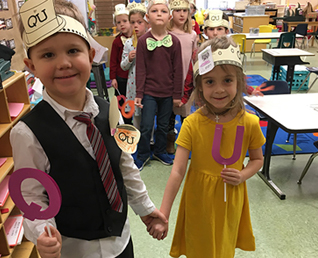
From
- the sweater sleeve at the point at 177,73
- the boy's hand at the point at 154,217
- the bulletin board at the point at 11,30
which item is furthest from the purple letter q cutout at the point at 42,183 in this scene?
the sweater sleeve at the point at 177,73

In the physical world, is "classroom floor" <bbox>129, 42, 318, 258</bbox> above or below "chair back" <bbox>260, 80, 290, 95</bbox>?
below

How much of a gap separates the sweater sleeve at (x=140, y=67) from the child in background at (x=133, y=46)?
0.23 metres

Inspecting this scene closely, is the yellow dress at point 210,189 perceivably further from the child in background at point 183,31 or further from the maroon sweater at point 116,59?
the maroon sweater at point 116,59

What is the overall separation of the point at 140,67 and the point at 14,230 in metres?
1.66

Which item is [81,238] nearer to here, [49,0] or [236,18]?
[49,0]

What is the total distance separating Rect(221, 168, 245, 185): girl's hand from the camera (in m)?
1.23

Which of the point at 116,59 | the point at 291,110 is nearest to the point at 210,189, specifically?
the point at 291,110

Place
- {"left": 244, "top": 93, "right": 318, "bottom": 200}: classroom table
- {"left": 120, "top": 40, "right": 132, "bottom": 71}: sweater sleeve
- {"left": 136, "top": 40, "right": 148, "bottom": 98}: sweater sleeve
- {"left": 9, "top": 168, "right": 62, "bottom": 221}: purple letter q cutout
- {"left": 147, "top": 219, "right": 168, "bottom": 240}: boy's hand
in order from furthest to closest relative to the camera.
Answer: {"left": 120, "top": 40, "right": 132, "bottom": 71}: sweater sleeve → {"left": 136, "top": 40, "right": 148, "bottom": 98}: sweater sleeve → {"left": 244, "top": 93, "right": 318, "bottom": 200}: classroom table → {"left": 147, "top": 219, "right": 168, "bottom": 240}: boy's hand → {"left": 9, "top": 168, "right": 62, "bottom": 221}: purple letter q cutout

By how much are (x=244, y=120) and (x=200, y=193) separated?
1.27 feet

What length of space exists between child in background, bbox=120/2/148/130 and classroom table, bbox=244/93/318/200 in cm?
114

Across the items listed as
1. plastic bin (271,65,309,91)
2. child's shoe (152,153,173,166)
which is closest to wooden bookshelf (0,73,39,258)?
child's shoe (152,153,173,166)

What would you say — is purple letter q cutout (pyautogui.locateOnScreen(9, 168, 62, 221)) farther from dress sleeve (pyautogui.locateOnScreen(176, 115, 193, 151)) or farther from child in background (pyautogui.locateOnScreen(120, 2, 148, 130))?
→ child in background (pyautogui.locateOnScreen(120, 2, 148, 130))

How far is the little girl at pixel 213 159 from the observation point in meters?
1.22

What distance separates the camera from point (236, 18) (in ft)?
33.9
